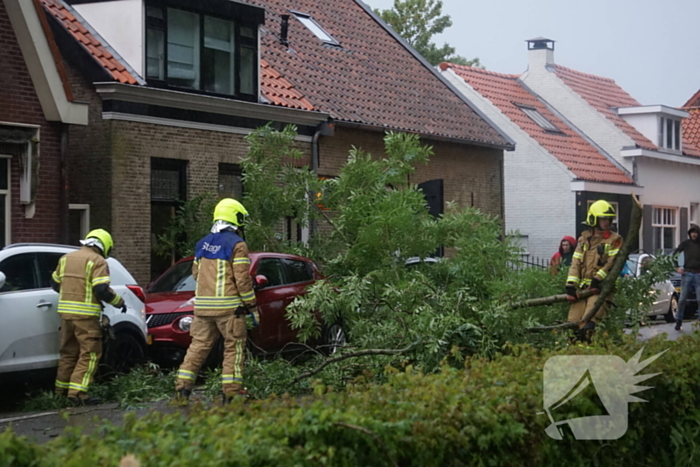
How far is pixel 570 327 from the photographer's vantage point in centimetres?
938

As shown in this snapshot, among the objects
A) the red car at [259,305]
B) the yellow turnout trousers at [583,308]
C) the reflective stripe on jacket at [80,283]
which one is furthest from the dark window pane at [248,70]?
the yellow turnout trousers at [583,308]

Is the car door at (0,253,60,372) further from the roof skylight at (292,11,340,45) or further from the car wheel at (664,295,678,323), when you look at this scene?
the roof skylight at (292,11,340,45)

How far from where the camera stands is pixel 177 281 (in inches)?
545

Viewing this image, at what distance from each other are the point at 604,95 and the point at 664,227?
5.60 metres

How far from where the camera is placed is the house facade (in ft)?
119

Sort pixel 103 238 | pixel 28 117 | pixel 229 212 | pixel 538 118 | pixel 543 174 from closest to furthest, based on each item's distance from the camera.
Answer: pixel 229 212
pixel 103 238
pixel 28 117
pixel 543 174
pixel 538 118

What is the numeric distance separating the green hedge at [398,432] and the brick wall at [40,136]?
11203 mm

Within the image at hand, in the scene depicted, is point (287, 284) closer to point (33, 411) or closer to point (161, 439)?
point (33, 411)

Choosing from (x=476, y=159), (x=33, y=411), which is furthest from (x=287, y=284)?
(x=476, y=159)

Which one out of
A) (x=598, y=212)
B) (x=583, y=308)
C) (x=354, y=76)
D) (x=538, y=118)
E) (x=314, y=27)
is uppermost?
(x=314, y=27)

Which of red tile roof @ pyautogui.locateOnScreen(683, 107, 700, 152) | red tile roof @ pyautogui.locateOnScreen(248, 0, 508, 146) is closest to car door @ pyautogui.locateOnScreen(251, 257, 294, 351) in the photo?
red tile roof @ pyautogui.locateOnScreen(248, 0, 508, 146)

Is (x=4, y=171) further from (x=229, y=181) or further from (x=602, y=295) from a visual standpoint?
(x=602, y=295)

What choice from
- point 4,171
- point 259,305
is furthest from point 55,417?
point 4,171

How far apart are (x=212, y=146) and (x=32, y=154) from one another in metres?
4.32
